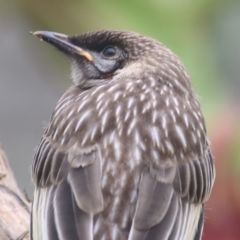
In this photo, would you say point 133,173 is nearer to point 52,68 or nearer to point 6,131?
point 52,68

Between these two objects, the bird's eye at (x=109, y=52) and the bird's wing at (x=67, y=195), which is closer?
the bird's wing at (x=67, y=195)

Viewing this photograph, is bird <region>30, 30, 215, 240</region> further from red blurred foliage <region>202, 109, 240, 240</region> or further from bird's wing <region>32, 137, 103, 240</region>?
red blurred foliage <region>202, 109, 240, 240</region>

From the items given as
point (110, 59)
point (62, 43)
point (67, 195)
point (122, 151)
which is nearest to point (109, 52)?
point (110, 59)

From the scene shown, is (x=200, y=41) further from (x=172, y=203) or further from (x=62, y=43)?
(x=172, y=203)

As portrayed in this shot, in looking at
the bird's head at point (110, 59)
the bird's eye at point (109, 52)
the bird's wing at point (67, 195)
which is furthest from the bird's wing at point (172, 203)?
the bird's eye at point (109, 52)

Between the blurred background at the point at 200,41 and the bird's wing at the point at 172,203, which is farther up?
the blurred background at the point at 200,41

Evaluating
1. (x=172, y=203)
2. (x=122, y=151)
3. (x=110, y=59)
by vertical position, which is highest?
(x=110, y=59)

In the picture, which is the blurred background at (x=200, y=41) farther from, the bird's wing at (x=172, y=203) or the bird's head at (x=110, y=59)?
the bird's wing at (x=172, y=203)

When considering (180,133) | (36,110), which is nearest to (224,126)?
(180,133)
